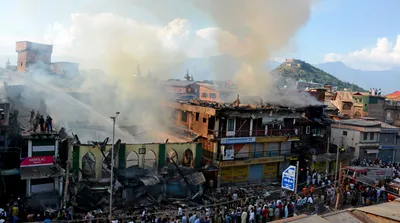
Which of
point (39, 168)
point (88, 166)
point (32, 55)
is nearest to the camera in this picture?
point (39, 168)

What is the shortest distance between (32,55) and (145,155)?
49430 mm

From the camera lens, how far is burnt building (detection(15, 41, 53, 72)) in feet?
224

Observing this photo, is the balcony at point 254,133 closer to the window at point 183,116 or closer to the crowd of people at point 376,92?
the window at point 183,116

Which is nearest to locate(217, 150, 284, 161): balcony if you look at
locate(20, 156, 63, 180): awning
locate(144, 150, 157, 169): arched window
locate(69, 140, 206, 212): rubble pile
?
locate(69, 140, 206, 212): rubble pile

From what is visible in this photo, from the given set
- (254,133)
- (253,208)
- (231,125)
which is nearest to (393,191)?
(254,133)

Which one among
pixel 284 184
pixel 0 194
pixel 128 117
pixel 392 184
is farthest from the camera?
pixel 128 117

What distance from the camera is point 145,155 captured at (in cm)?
3112

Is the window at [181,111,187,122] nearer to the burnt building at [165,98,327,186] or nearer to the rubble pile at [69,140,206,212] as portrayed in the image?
the burnt building at [165,98,327,186]

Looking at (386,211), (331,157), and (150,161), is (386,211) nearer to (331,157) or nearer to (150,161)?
(150,161)

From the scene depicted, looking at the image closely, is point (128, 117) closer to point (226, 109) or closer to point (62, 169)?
point (226, 109)

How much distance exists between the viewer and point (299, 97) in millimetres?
47125

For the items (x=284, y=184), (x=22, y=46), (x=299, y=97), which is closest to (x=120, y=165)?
(x=284, y=184)

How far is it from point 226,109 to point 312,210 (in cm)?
1161

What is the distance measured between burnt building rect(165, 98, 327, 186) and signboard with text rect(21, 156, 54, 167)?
1397 cm
